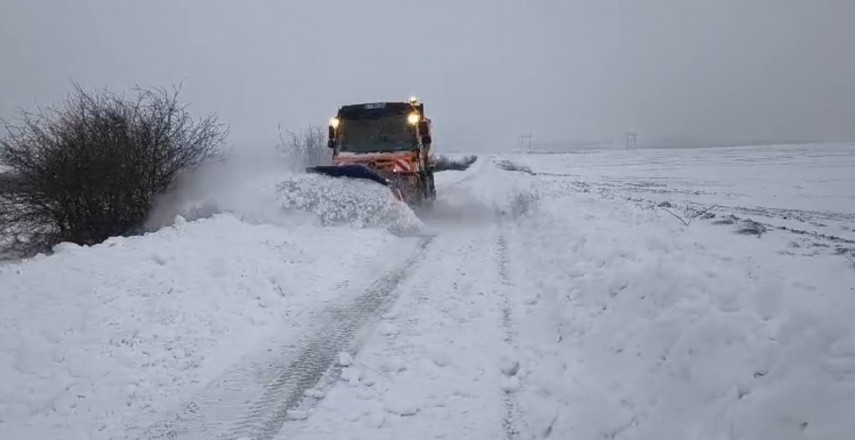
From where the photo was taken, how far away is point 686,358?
11.5 ft

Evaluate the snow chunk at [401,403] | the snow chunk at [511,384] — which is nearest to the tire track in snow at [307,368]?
the snow chunk at [401,403]

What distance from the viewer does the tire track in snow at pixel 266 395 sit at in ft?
11.6

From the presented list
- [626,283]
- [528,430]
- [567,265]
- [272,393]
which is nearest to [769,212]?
[567,265]

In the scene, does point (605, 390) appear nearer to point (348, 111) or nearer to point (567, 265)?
point (567, 265)

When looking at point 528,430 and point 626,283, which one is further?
point 626,283

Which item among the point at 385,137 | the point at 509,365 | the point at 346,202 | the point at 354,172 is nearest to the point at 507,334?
the point at 509,365

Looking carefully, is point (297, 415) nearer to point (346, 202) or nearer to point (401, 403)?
point (401, 403)

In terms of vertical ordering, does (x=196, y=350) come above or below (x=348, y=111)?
below

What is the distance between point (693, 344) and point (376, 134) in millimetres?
10614

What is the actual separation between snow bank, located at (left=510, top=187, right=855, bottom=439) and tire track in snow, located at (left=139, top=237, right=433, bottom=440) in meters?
1.79

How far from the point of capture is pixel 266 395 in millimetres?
4008

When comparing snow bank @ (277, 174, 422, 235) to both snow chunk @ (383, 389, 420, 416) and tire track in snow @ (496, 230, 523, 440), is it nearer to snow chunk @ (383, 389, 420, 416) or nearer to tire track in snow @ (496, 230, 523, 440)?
tire track in snow @ (496, 230, 523, 440)

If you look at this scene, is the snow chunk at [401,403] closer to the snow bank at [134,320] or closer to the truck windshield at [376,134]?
the snow bank at [134,320]

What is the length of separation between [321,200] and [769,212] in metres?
11.6
